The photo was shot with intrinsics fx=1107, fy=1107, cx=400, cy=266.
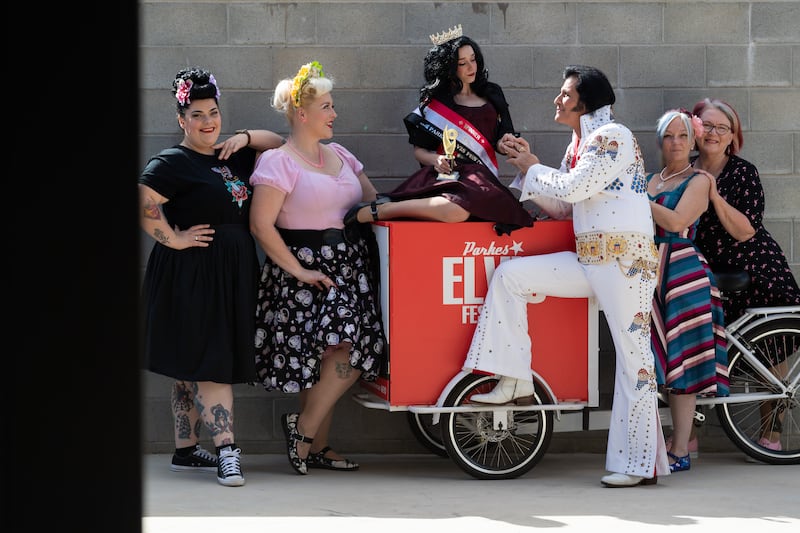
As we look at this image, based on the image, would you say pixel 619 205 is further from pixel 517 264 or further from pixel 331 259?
pixel 331 259

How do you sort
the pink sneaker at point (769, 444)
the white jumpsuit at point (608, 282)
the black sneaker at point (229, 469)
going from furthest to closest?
the pink sneaker at point (769, 444) < the black sneaker at point (229, 469) < the white jumpsuit at point (608, 282)

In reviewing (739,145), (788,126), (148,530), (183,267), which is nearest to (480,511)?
(148,530)

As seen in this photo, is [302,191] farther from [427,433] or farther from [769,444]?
[769,444]

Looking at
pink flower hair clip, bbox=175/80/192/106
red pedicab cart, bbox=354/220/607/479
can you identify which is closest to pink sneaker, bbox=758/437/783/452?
red pedicab cart, bbox=354/220/607/479

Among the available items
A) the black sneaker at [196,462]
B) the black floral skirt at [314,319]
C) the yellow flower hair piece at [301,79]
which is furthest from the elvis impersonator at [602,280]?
the black sneaker at [196,462]

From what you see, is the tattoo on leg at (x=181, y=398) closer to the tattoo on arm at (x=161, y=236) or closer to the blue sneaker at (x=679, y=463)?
the tattoo on arm at (x=161, y=236)

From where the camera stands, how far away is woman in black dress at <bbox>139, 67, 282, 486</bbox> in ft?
14.3

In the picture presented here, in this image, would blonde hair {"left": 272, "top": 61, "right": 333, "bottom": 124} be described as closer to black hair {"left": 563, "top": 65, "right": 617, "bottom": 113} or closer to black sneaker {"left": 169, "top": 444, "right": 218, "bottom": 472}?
black hair {"left": 563, "top": 65, "right": 617, "bottom": 113}

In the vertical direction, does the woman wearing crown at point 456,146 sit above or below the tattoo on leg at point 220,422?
above

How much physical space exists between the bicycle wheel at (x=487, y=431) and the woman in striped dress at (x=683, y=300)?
592mm

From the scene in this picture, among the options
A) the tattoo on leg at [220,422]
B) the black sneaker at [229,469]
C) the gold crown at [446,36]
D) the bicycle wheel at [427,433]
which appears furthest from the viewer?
the bicycle wheel at [427,433]

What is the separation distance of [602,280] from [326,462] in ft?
4.67

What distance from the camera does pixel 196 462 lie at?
15.3 ft

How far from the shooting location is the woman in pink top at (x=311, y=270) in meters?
4.38
